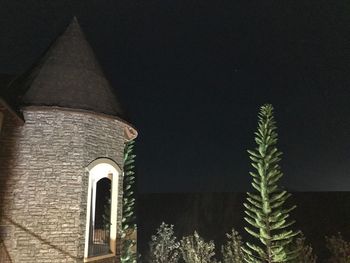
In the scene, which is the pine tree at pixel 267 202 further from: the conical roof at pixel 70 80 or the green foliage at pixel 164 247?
the conical roof at pixel 70 80

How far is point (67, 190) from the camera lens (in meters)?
7.53

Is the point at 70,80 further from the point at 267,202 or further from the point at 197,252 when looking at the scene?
the point at 197,252

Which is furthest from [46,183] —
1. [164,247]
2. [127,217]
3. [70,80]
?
[164,247]

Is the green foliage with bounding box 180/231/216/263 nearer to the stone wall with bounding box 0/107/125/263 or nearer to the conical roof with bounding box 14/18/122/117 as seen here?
the conical roof with bounding box 14/18/122/117

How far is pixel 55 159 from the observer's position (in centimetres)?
762

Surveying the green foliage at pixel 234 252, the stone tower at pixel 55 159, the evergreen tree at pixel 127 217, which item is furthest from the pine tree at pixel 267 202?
the stone tower at pixel 55 159

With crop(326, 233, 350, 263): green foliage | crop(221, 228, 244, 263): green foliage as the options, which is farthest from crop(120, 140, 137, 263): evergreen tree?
crop(326, 233, 350, 263): green foliage

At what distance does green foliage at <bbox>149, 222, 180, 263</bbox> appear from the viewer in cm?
1886

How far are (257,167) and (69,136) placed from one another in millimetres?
8903

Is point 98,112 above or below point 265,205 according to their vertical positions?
above

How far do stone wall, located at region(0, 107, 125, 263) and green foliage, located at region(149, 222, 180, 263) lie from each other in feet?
39.9

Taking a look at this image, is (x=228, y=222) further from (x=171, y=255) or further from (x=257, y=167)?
(x=257, y=167)

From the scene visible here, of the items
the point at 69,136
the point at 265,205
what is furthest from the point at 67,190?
the point at 265,205

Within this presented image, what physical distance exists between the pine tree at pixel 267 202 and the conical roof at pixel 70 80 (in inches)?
304
